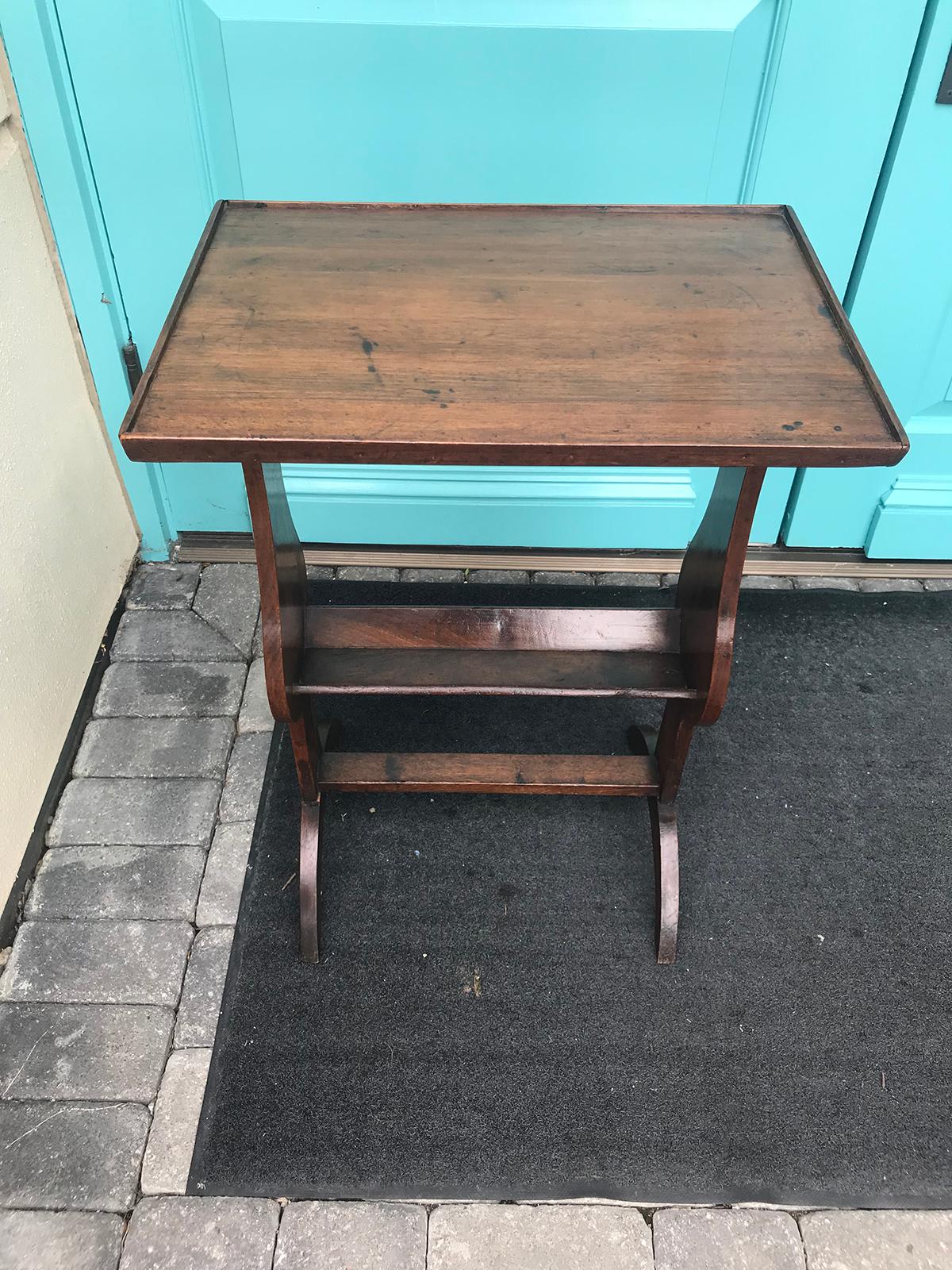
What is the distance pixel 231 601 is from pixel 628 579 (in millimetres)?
1141

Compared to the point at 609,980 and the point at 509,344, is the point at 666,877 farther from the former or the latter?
the point at 509,344

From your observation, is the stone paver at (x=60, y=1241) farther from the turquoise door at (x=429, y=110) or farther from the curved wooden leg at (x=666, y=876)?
the turquoise door at (x=429, y=110)

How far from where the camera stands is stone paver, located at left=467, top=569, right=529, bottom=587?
2.76 meters

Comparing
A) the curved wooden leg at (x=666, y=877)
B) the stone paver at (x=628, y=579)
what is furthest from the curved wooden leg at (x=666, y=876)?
the stone paver at (x=628, y=579)

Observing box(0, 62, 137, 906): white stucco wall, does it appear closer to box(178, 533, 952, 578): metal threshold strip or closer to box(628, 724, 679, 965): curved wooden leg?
box(178, 533, 952, 578): metal threshold strip

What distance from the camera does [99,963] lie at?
1921 mm

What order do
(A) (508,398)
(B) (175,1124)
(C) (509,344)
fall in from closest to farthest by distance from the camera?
1. (A) (508,398)
2. (C) (509,344)
3. (B) (175,1124)

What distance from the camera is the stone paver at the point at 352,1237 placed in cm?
156

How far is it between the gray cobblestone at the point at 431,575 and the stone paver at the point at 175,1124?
140 centimetres

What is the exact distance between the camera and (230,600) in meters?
Result: 2.67

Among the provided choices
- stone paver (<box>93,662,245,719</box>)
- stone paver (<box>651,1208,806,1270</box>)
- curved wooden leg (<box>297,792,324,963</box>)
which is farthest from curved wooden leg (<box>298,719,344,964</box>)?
stone paver (<box>651,1208,806,1270</box>)

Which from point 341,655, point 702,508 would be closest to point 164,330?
point 341,655

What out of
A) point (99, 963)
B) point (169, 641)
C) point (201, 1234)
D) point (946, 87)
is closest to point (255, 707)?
point (169, 641)

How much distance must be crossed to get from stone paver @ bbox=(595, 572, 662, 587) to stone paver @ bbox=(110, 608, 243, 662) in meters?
1.05
